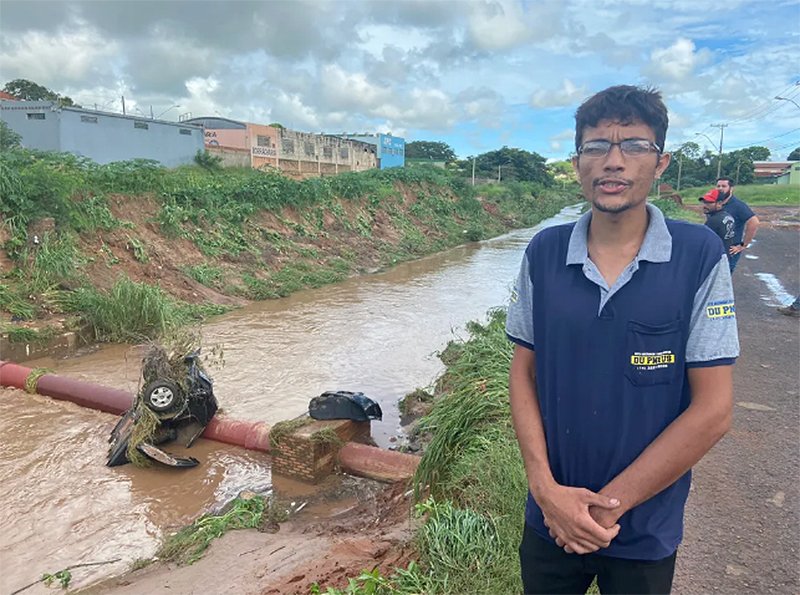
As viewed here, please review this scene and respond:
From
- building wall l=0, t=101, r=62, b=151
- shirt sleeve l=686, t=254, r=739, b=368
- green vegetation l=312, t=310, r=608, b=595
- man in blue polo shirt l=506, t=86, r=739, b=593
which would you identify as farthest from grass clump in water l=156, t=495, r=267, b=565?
building wall l=0, t=101, r=62, b=151

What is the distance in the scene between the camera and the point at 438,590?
2807 millimetres

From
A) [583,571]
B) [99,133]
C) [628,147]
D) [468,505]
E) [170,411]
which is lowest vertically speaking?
[170,411]

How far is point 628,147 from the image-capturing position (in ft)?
5.84

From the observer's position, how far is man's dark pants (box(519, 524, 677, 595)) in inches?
66.7

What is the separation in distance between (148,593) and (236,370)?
571 cm

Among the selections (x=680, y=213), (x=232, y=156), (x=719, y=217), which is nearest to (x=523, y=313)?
(x=719, y=217)

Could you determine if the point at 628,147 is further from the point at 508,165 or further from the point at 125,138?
the point at 508,165

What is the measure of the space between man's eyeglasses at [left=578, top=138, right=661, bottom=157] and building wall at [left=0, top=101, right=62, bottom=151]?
27.2 m

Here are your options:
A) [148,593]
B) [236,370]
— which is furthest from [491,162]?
[148,593]

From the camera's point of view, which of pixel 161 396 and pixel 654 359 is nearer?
pixel 654 359

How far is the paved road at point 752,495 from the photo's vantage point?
3.02m

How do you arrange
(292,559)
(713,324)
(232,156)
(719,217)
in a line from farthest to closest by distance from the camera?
(232,156) < (719,217) < (292,559) < (713,324)

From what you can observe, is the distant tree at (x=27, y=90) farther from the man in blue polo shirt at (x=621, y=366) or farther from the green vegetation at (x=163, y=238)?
the man in blue polo shirt at (x=621, y=366)

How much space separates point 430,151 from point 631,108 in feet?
282
